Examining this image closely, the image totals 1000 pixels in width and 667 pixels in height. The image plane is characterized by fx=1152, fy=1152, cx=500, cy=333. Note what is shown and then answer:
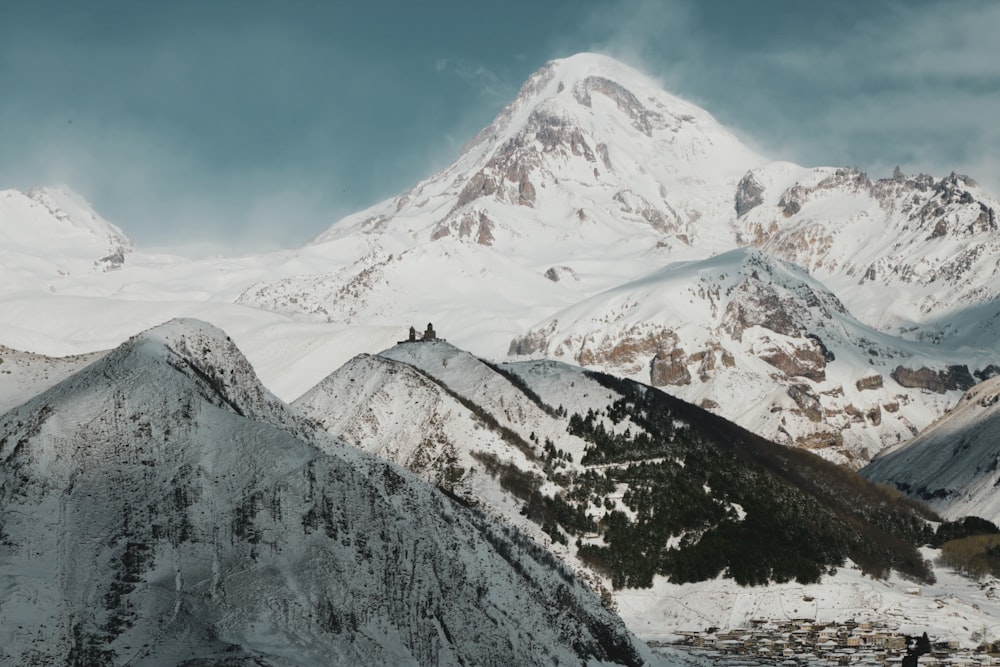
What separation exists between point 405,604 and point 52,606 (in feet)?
47.9

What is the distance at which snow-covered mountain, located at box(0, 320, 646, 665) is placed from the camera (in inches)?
1668

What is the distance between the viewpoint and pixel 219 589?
44.7 meters

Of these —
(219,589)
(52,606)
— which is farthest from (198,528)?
(52,606)

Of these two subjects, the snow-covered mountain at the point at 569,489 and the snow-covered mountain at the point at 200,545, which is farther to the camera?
the snow-covered mountain at the point at 569,489

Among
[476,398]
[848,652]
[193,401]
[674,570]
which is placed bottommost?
[848,652]

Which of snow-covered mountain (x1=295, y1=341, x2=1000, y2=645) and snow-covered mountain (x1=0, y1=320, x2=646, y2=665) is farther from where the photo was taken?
snow-covered mountain (x1=295, y1=341, x2=1000, y2=645)

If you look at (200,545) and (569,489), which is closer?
(200,545)

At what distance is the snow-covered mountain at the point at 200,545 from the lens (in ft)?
139

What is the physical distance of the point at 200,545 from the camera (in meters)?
46.0

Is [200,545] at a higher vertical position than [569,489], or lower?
lower

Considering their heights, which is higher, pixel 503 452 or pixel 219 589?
pixel 503 452

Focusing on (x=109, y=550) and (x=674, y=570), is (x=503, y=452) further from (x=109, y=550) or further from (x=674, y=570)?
(x=109, y=550)

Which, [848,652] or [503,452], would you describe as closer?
[848,652]

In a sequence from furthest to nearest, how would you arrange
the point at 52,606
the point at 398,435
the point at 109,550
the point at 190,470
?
the point at 398,435 → the point at 190,470 → the point at 109,550 → the point at 52,606
